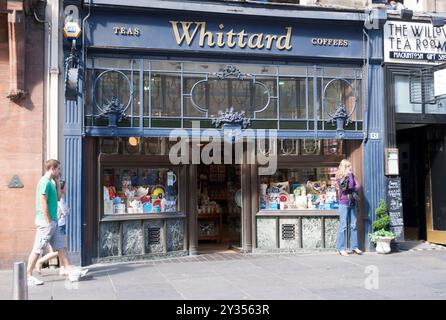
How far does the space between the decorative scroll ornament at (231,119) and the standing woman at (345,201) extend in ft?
6.85

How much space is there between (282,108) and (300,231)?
2.52m

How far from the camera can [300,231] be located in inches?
408

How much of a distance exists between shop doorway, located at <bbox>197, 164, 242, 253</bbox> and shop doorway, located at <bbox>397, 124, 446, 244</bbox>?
163 inches

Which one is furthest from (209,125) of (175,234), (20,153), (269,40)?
(20,153)

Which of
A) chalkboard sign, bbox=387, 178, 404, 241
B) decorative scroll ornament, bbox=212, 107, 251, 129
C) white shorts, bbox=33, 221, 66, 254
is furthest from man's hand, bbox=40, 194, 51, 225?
chalkboard sign, bbox=387, 178, 404, 241

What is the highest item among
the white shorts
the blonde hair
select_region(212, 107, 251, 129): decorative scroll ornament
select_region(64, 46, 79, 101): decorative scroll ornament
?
select_region(64, 46, 79, 101): decorative scroll ornament

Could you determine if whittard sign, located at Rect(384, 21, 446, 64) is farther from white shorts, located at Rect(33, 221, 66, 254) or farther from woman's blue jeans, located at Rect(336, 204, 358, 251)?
white shorts, located at Rect(33, 221, 66, 254)

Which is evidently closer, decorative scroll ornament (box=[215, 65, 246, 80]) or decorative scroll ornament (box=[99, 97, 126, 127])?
decorative scroll ornament (box=[99, 97, 126, 127])

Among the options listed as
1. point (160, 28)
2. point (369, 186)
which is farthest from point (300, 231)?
point (160, 28)

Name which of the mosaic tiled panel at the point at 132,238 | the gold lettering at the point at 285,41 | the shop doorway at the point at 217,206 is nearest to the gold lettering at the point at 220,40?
the gold lettering at the point at 285,41

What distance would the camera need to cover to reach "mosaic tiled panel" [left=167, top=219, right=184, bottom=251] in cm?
991

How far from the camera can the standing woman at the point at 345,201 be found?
10.0 meters

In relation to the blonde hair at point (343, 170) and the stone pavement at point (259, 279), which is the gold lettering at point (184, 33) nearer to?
the blonde hair at point (343, 170)

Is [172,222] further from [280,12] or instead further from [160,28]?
[280,12]
